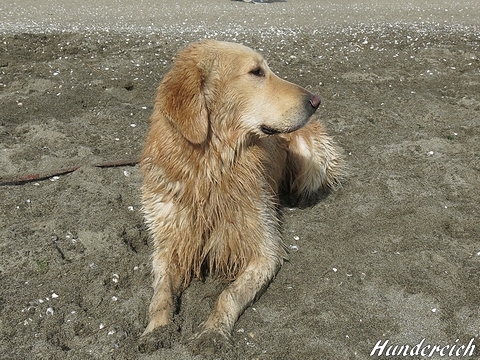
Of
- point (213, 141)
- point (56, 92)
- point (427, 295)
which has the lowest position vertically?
point (56, 92)

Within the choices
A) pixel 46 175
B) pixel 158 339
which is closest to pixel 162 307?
pixel 158 339

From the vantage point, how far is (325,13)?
43.2 ft

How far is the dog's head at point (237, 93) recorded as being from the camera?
148 inches

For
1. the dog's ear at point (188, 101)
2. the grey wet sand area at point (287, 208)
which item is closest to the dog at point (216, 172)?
the dog's ear at point (188, 101)

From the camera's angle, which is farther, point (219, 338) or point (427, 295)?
point (427, 295)

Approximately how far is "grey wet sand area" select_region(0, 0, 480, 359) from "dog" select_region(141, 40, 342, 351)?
0.16 metres

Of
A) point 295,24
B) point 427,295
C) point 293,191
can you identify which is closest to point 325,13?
point 295,24

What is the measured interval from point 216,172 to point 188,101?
1.84 ft

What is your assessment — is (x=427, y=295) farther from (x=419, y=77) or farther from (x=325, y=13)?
(x=325, y=13)

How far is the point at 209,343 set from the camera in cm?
330

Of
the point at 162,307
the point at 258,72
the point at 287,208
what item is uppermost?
the point at 258,72

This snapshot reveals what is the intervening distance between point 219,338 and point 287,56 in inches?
244

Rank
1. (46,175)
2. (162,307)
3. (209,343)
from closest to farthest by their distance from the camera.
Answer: (209,343) < (162,307) < (46,175)

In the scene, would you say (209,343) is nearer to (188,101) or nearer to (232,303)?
(232,303)
